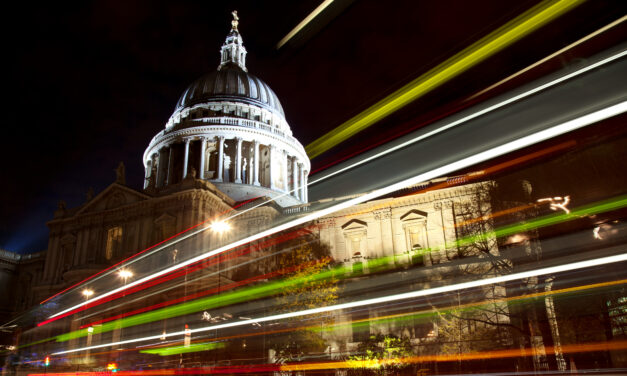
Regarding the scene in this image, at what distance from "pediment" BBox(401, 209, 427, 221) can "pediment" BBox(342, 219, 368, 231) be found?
3.42 metres

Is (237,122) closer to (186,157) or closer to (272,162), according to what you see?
(272,162)

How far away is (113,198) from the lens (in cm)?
4059

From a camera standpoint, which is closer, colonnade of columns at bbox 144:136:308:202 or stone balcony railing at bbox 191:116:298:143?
colonnade of columns at bbox 144:136:308:202

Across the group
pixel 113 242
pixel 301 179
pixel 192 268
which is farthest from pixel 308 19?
pixel 301 179

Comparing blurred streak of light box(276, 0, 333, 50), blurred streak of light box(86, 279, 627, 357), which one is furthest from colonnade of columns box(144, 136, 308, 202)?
blurred streak of light box(276, 0, 333, 50)

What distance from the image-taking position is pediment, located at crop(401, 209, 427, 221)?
39.5 meters

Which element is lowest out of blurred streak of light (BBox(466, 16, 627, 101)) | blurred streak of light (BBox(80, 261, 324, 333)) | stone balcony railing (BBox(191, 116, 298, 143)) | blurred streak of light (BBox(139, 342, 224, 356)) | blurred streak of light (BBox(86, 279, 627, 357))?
blurred streak of light (BBox(139, 342, 224, 356))

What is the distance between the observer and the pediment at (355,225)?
135 ft

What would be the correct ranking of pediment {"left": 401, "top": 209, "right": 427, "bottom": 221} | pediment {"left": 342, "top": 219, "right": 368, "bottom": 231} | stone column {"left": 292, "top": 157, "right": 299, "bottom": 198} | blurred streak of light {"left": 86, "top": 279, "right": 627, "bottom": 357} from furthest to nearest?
stone column {"left": 292, "top": 157, "right": 299, "bottom": 198} < pediment {"left": 342, "top": 219, "right": 368, "bottom": 231} < pediment {"left": 401, "top": 209, "right": 427, "bottom": 221} < blurred streak of light {"left": 86, "top": 279, "right": 627, "bottom": 357}

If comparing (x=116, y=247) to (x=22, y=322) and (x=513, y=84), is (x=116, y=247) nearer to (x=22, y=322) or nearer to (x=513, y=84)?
(x=22, y=322)

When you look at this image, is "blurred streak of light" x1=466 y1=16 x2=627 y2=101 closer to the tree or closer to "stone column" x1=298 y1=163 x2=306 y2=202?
the tree

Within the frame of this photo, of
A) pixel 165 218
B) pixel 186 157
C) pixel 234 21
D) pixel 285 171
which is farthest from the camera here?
pixel 234 21

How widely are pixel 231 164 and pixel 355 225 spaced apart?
69.3ft

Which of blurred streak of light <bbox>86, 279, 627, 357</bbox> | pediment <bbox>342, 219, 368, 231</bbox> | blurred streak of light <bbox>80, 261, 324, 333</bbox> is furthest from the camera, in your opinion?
pediment <bbox>342, 219, 368, 231</bbox>
